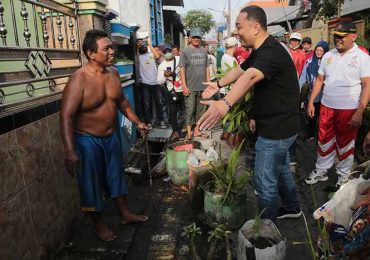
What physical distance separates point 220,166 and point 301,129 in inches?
157

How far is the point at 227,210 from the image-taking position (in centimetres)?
349

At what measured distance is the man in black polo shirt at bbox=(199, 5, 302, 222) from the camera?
2.65 metres

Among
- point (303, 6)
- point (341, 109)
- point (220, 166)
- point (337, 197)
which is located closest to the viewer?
point (337, 197)

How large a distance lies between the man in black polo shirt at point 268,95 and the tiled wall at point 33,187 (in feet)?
5.29

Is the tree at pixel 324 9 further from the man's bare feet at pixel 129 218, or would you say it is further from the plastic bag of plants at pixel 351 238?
the plastic bag of plants at pixel 351 238

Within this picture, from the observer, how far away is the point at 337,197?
2.30m

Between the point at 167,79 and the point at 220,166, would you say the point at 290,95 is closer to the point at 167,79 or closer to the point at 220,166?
the point at 220,166

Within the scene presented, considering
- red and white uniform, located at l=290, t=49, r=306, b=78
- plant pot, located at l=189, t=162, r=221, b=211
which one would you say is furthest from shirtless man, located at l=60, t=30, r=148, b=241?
red and white uniform, located at l=290, t=49, r=306, b=78

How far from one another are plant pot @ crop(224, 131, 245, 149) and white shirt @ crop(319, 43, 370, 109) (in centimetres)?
161

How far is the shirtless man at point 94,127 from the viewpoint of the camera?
120 inches

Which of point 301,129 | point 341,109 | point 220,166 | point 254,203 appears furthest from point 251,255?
point 301,129

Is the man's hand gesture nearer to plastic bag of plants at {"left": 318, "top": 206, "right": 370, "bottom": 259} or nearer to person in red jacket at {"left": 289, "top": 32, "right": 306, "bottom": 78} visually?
plastic bag of plants at {"left": 318, "top": 206, "right": 370, "bottom": 259}

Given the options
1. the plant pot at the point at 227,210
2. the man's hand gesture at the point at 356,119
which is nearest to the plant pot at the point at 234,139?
the man's hand gesture at the point at 356,119

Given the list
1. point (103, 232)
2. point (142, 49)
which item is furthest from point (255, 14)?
point (142, 49)
